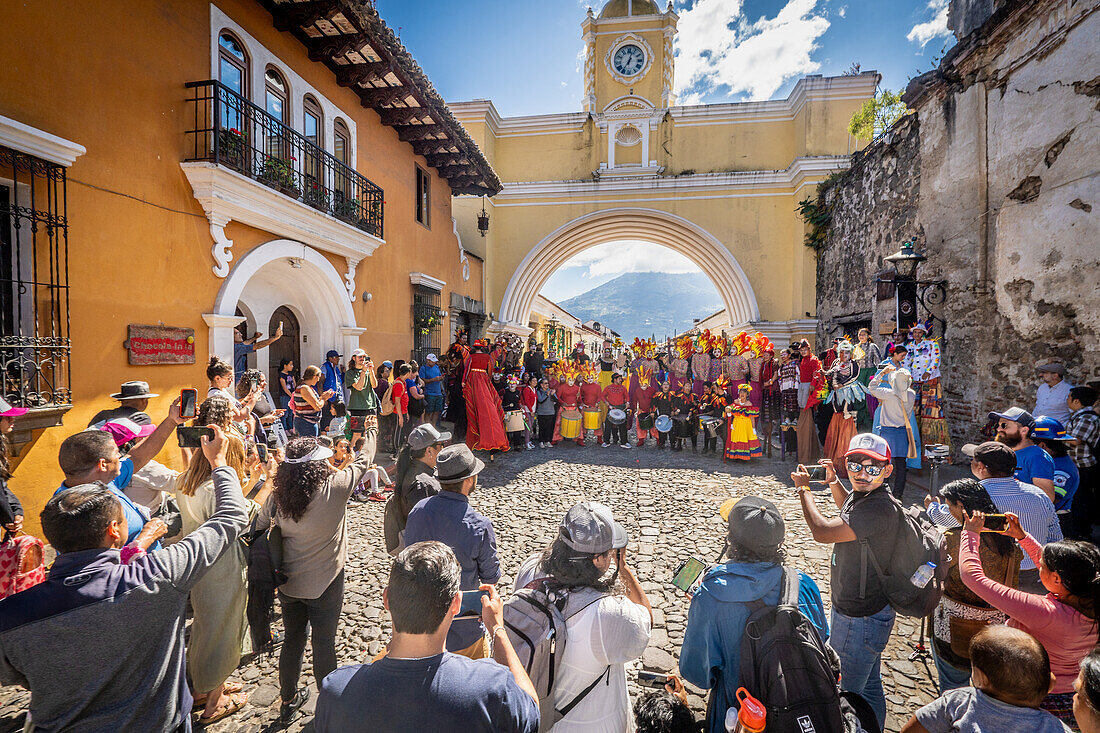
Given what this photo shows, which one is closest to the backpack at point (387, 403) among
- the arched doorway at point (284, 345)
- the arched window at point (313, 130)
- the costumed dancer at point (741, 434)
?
the arched doorway at point (284, 345)

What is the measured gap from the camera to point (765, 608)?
6.24 ft

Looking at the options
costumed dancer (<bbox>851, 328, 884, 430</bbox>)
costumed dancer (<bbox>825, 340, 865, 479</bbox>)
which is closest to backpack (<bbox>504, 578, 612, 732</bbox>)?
costumed dancer (<bbox>825, 340, 865, 479</bbox>)

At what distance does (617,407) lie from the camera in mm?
10922

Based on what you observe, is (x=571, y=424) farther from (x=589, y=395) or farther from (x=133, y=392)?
(x=133, y=392)

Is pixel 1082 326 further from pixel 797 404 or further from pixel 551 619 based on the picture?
pixel 551 619

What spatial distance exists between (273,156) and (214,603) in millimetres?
6975

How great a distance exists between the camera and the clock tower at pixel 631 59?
18375 mm

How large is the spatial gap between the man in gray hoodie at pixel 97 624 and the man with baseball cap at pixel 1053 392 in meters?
7.68

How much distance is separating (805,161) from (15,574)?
18847mm

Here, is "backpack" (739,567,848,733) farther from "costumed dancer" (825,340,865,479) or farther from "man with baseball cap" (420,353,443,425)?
"man with baseball cap" (420,353,443,425)

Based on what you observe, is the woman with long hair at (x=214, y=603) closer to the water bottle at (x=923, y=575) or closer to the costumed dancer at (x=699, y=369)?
the water bottle at (x=923, y=575)

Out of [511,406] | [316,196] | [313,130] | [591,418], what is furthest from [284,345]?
[591,418]

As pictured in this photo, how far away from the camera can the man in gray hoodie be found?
1.58 meters

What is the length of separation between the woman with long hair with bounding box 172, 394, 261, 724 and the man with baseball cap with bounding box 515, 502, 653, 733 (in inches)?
74.5
